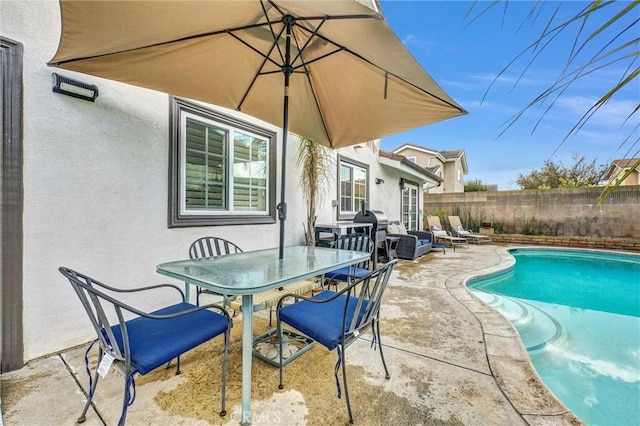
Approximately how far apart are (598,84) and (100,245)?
382cm

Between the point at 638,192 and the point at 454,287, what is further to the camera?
the point at 638,192

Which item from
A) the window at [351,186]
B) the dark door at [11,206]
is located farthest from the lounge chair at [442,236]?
the dark door at [11,206]

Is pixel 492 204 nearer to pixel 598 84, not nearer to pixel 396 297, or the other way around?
pixel 396 297

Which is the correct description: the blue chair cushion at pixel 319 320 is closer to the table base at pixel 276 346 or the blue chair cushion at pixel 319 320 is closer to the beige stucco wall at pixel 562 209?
the table base at pixel 276 346

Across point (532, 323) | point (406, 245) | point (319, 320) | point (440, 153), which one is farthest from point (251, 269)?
Answer: point (440, 153)

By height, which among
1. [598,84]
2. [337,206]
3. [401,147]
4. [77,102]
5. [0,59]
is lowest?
[337,206]

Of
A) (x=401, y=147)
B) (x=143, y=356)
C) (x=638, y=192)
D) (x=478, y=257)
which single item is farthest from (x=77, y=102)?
(x=401, y=147)

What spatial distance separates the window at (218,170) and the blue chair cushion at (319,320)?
1995 millimetres

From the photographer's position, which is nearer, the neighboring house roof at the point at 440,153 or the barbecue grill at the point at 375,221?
the barbecue grill at the point at 375,221

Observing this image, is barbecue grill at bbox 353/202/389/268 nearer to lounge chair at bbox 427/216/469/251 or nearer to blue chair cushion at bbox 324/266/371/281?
blue chair cushion at bbox 324/266/371/281

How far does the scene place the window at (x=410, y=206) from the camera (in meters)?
10.4

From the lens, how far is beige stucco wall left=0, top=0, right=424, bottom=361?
229 cm

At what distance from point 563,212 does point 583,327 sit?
966 centimetres

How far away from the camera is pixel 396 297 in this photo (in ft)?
13.7
